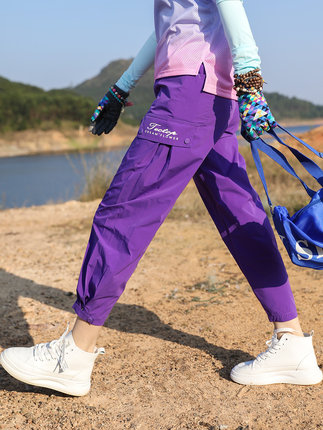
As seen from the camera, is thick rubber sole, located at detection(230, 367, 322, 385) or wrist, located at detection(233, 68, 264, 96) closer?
wrist, located at detection(233, 68, 264, 96)

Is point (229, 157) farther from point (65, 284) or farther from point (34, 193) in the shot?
point (34, 193)

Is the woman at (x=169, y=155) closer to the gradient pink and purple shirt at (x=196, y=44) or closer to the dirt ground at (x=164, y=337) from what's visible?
the gradient pink and purple shirt at (x=196, y=44)

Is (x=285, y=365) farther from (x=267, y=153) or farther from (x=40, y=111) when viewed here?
(x=40, y=111)

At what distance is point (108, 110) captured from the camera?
2.15 meters

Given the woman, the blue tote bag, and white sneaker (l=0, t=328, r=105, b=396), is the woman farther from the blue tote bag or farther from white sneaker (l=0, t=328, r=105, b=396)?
the blue tote bag

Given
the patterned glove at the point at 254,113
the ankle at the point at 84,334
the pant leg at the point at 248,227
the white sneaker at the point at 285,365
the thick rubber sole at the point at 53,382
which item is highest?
the patterned glove at the point at 254,113

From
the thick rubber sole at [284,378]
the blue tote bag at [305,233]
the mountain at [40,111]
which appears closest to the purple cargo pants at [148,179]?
the blue tote bag at [305,233]

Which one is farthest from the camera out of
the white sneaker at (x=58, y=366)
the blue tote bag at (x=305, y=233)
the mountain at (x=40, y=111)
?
the mountain at (x=40, y=111)

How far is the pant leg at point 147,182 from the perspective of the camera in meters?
1.67

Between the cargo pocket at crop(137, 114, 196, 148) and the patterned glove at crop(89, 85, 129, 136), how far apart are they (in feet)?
1.61

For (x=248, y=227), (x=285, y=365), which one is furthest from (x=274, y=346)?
(x=248, y=227)

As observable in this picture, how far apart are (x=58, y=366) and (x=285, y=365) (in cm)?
84

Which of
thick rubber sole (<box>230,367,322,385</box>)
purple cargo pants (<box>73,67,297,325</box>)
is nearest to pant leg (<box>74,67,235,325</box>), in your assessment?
purple cargo pants (<box>73,67,297,325</box>)

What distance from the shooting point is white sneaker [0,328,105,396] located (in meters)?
1.78
